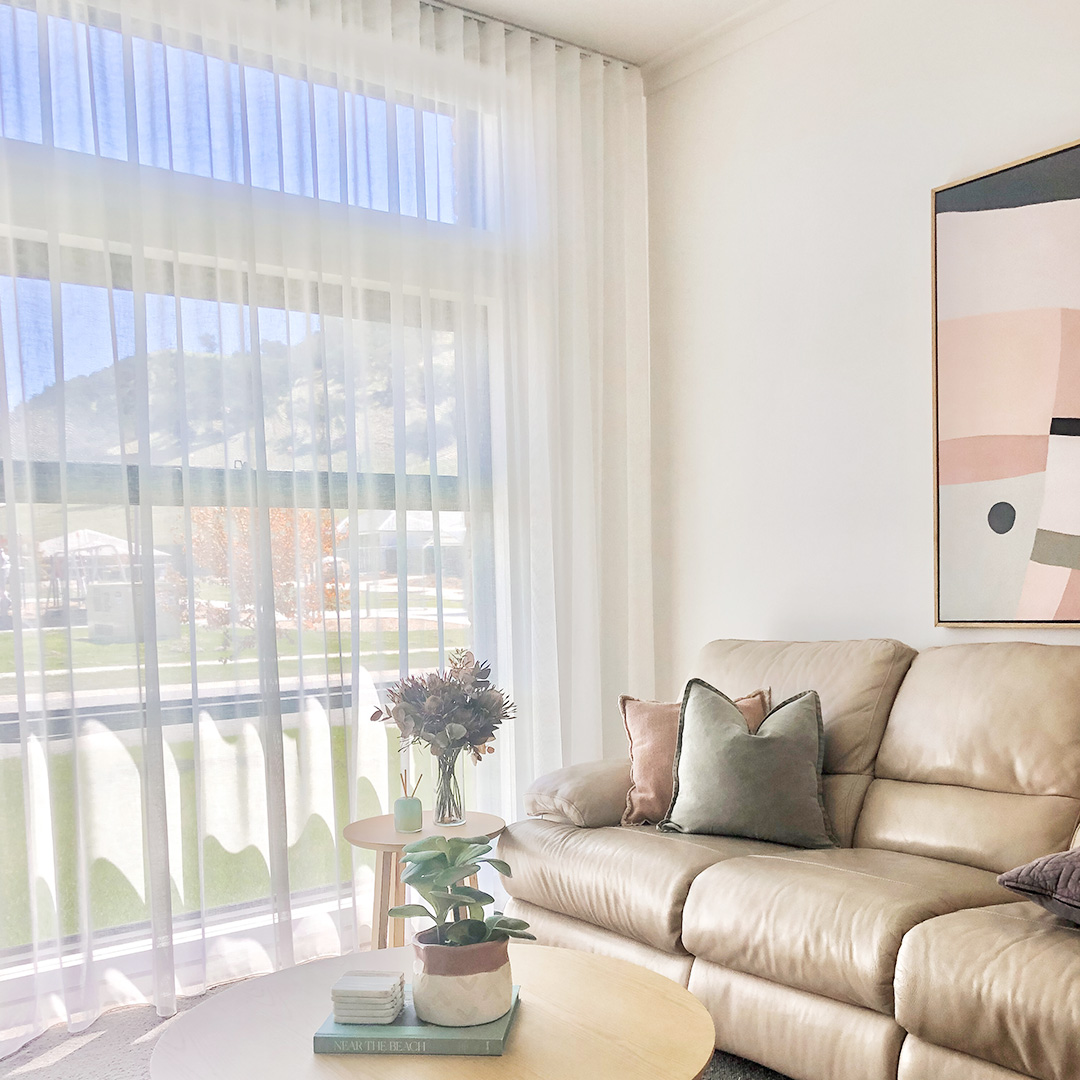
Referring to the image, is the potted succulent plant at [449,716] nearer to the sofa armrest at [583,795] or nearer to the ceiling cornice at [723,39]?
the sofa armrest at [583,795]

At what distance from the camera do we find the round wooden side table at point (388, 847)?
2754mm

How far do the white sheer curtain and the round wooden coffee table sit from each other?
1202mm

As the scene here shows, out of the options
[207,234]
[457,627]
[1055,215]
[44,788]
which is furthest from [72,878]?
[1055,215]

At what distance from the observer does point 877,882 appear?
7.32ft

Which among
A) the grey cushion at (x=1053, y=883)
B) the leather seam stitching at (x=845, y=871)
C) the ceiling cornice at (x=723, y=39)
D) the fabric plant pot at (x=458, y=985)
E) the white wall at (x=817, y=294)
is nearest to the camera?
the fabric plant pot at (x=458, y=985)

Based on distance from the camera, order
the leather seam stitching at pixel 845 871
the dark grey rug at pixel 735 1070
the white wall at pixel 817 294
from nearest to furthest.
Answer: the leather seam stitching at pixel 845 871 → the dark grey rug at pixel 735 1070 → the white wall at pixel 817 294

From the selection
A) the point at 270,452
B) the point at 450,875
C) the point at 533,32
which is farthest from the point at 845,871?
the point at 533,32

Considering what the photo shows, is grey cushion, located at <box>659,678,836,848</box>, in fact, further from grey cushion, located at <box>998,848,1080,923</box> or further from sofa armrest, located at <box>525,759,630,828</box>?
grey cushion, located at <box>998,848,1080,923</box>

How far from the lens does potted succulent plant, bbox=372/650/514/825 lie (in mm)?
2783

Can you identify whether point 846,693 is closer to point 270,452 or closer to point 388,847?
point 388,847

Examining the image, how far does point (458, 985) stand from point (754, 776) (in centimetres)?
124

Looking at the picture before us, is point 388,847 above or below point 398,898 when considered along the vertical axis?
above

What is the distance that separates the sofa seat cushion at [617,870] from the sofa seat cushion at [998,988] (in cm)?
62

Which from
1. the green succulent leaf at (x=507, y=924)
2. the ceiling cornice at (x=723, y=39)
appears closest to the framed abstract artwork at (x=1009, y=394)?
the ceiling cornice at (x=723, y=39)
